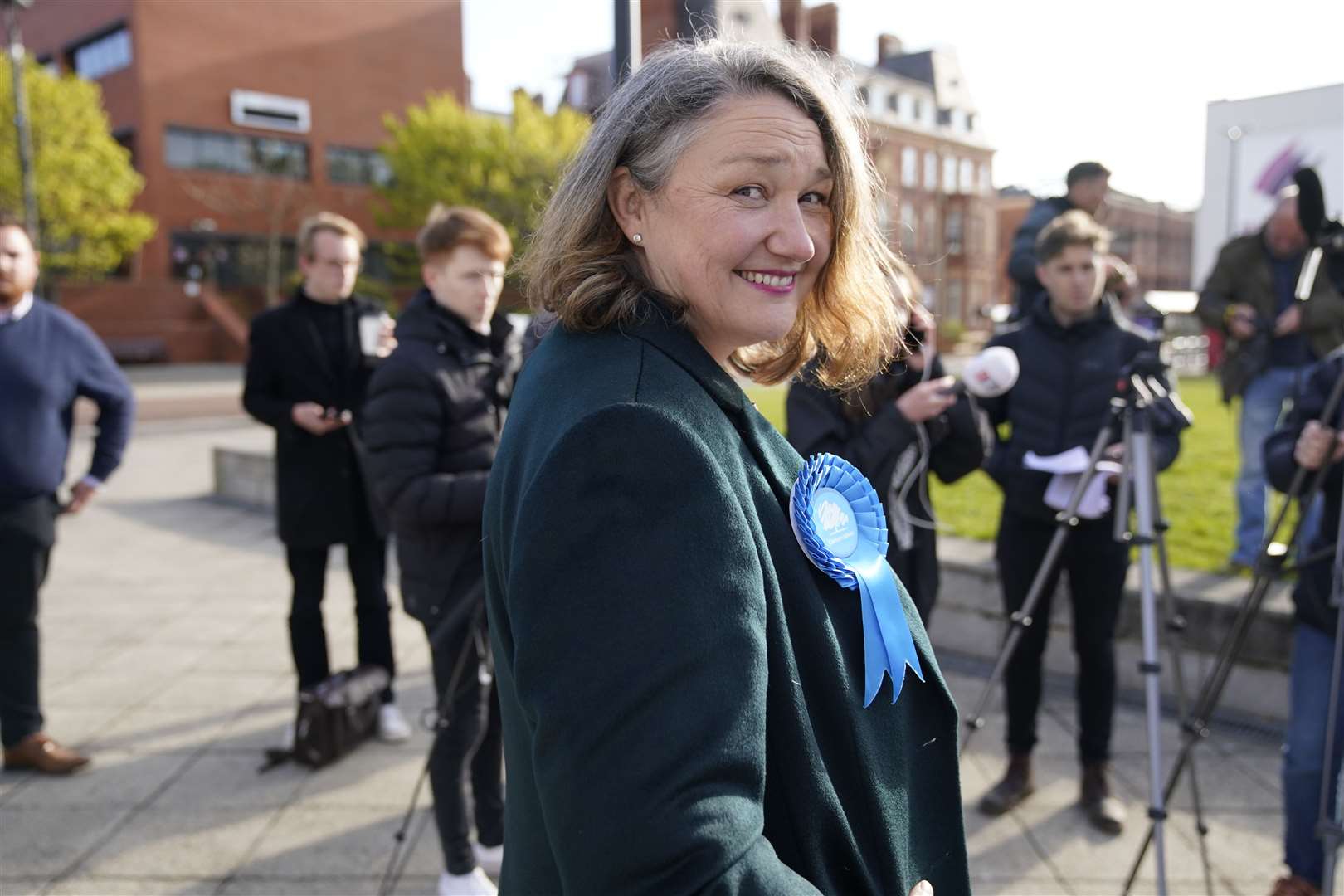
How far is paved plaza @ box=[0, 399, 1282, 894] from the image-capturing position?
11.0ft

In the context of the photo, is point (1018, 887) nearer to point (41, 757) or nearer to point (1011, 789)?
point (1011, 789)

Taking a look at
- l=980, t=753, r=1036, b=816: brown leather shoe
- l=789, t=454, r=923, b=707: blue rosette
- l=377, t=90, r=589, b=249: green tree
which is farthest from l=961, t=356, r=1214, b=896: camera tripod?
l=377, t=90, r=589, b=249: green tree

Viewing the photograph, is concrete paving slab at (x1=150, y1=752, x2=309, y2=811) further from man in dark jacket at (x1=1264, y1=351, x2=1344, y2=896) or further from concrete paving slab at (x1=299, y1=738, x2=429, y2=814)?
man in dark jacket at (x1=1264, y1=351, x2=1344, y2=896)

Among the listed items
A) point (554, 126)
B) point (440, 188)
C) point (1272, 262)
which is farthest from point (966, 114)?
point (1272, 262)

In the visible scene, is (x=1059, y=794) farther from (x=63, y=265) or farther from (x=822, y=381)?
(x=63, y=265)

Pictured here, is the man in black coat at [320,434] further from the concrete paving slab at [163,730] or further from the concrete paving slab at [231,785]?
the concrete paving slab at [163,730]

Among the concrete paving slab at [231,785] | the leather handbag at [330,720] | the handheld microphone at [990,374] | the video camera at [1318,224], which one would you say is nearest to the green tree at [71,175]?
the concrete paving slab at [231,785]

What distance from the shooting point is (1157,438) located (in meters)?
3.81

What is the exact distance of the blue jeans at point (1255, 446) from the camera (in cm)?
562

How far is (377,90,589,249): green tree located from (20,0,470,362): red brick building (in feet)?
15.8

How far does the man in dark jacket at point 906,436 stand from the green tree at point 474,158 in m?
32.0

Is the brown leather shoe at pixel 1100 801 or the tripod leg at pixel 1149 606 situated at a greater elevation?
the tripod leg at pixel 1149 606

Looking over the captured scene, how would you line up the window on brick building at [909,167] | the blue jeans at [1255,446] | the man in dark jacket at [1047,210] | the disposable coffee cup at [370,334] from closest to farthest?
1. the disposable coffee cup at [370,334]
2. the man in dark jacket at [1047,210]
3. the blue jeans at [1255,446]
4. the window on brick building at [909,167]

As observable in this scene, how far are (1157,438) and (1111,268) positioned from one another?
730 millimetres
